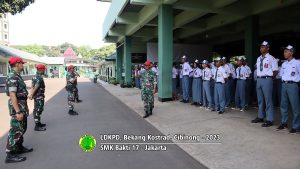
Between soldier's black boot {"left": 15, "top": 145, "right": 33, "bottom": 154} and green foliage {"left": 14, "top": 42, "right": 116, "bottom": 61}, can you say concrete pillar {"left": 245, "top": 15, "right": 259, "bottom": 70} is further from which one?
green foliage {"left": 14, "top": 42, "right": 116, "bottom": 61}

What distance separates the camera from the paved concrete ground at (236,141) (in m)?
5.37

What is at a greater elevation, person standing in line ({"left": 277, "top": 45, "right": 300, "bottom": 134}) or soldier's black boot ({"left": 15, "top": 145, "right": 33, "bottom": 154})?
person standing in line ({"left": 277, "top": 45, "right": 300, "bottom": 134})

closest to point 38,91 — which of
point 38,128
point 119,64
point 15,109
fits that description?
point 38,128

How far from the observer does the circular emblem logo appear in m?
6.55

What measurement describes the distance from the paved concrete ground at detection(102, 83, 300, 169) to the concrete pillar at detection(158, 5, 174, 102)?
12.3 ft

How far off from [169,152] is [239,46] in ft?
85.7

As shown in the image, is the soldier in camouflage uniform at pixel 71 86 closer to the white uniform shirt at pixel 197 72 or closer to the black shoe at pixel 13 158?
the white uniform shirt at pixel 197 72

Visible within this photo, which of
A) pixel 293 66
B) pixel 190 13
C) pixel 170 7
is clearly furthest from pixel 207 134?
pixel 190 13

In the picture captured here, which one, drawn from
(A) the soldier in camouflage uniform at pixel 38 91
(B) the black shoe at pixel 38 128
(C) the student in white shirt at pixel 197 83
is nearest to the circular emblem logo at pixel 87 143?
(B) the black shoe at pixel 38 128

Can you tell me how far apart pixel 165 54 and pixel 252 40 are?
13.0 feet

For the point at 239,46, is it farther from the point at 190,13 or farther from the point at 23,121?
the point at 23,121

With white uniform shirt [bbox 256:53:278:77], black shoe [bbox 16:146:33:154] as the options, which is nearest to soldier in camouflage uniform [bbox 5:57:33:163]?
black shoe [bbox 16:146:33:154]

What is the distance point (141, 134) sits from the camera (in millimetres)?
7816

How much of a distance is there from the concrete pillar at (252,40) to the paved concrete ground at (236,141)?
4.29m
